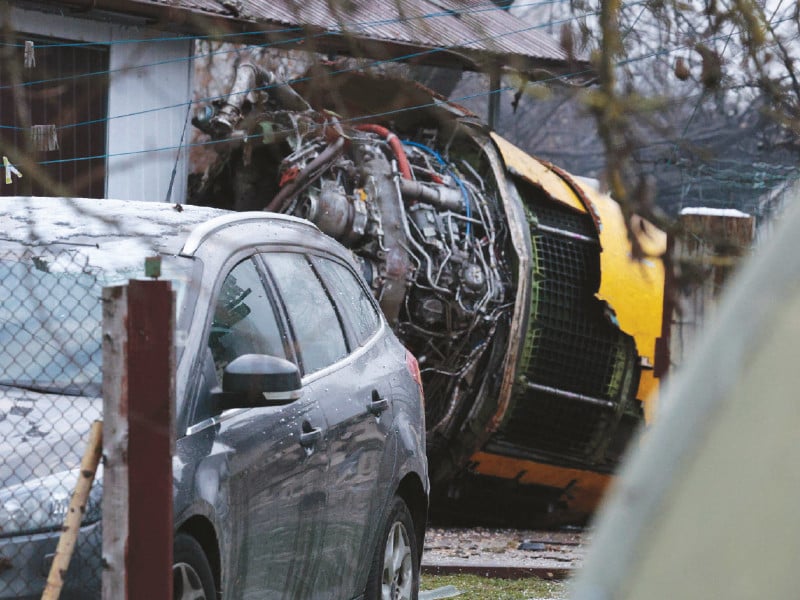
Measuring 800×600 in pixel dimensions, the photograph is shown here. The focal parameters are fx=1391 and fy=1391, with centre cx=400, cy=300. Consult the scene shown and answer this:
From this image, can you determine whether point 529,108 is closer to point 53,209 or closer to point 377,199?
point 377,199

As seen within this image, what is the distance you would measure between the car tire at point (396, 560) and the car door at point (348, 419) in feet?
0.44

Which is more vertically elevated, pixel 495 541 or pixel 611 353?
pixel 611 353

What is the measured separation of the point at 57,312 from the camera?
191 inches

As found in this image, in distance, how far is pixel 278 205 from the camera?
1001 centimetres

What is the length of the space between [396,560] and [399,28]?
28.1ft

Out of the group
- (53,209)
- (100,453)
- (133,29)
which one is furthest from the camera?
(133,29)

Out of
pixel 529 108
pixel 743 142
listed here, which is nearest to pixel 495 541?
pixel 743 142

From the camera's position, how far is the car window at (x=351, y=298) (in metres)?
6.11

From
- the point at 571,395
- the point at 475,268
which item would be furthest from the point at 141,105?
the point at 571,395

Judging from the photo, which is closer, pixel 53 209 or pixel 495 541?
pixel 53 209

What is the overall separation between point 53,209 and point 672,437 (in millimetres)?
4346

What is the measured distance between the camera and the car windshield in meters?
4.66

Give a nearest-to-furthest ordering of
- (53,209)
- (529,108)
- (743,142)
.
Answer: (53,209), (743,142), (529,108)

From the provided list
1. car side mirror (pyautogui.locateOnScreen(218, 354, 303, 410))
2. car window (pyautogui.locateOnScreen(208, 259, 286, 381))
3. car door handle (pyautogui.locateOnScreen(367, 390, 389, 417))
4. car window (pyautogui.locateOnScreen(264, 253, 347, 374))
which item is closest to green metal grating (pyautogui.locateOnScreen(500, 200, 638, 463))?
car door handle (pyautogui.locateOnScreen(367, 390, 389, 417))
